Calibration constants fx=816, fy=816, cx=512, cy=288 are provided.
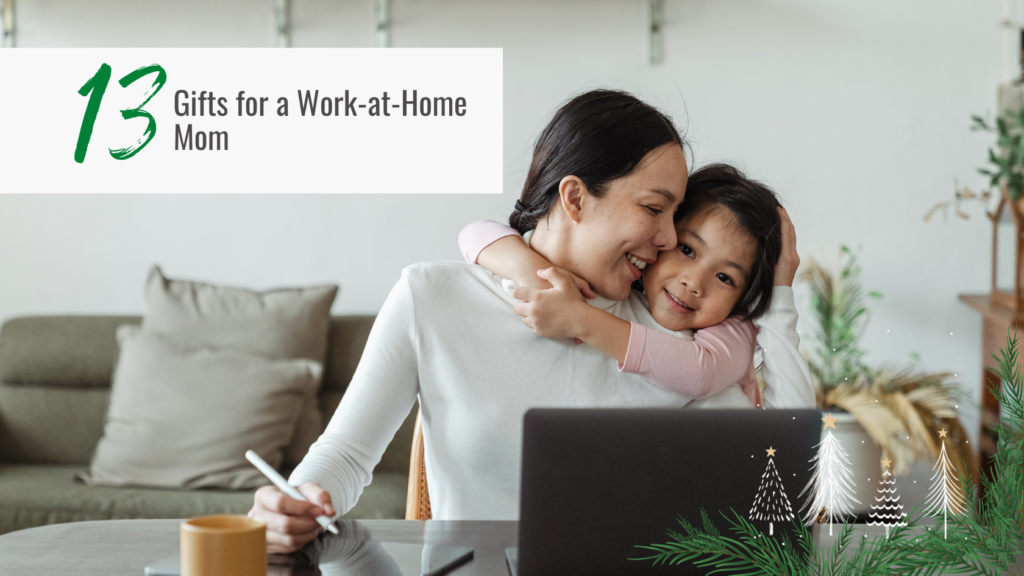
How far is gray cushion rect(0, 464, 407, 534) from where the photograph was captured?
199 cm

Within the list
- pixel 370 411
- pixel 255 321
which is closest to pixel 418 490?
pixel 370 411

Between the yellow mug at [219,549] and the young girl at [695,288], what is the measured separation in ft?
1.57

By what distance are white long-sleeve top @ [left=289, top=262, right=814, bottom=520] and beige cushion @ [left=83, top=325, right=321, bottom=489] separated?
1175 millimetres

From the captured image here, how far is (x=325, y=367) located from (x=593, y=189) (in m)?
1.50

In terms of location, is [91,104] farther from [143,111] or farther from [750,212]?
[750,212]

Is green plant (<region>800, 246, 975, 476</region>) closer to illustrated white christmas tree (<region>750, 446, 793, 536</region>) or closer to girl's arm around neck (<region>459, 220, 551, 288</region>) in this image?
girl's arm around neck (<region>459, 220, 551, 288</region>)

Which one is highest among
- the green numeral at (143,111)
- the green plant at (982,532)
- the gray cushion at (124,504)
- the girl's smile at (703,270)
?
the green numeral at (143,111)

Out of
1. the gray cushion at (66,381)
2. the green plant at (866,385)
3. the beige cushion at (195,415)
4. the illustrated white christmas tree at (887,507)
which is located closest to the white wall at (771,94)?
the green plant at (866,385)

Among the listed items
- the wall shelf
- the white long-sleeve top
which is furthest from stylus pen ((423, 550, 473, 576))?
the wall shelf

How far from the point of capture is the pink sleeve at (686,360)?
1.04 meters

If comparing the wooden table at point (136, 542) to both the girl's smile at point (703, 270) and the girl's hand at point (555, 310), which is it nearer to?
the girl's hand at point (555, 310)

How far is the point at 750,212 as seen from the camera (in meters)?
1.08

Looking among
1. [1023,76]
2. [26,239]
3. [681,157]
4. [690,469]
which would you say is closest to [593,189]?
[681,157]

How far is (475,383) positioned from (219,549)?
493mm
